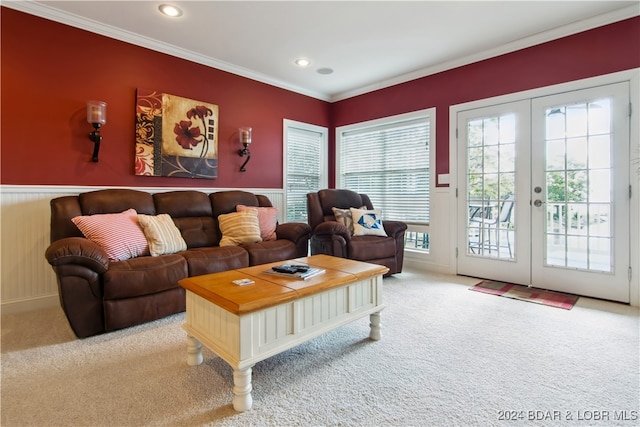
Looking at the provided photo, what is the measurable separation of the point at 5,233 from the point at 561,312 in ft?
15.1

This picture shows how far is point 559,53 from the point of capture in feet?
10.4

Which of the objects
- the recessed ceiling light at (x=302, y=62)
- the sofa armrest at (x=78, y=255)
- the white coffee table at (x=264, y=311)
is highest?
the recessed ceiling light at (x=302, y=62)

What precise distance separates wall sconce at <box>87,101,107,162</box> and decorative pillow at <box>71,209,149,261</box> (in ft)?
2.48

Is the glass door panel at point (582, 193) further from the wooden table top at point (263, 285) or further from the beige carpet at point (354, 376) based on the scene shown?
the wooden table top at point (263, 285)

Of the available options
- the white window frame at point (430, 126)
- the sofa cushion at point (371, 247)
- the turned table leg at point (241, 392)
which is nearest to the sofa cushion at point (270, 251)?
the sofa cushion at point (371, 247)

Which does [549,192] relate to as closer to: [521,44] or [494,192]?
[494,192]

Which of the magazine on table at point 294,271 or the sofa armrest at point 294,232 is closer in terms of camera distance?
the magazine on table at point 294,271

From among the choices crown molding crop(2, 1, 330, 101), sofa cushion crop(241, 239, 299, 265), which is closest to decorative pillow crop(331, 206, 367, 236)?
sofa cushion crop(241, 239, 299, 265)

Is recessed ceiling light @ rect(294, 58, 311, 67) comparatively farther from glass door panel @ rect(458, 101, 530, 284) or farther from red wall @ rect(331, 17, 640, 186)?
glass door panel @ rect(458, 101, 530, 284)

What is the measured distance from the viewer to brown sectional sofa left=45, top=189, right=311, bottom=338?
83.7 inches

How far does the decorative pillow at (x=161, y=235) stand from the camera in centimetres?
271

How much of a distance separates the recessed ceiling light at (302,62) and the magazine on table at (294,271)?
9.05ft

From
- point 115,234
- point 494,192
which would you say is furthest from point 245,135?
point 494,192

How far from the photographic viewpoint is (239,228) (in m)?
3.30
